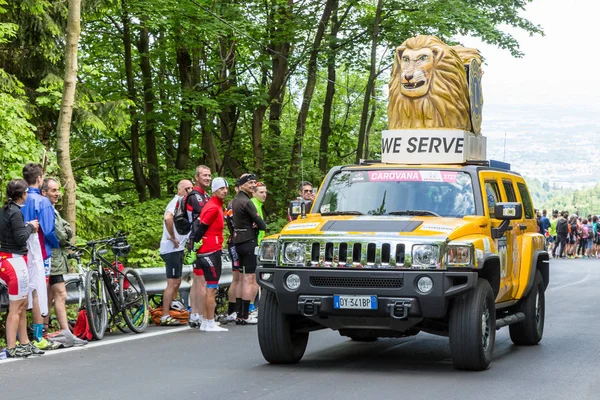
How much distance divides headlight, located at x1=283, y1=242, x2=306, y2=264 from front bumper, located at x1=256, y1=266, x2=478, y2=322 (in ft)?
0.33

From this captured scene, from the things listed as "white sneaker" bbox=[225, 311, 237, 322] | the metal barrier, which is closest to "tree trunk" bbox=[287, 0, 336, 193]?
the metal barrier

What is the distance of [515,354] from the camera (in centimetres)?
1145

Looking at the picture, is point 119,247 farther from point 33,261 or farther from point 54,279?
point 33,261

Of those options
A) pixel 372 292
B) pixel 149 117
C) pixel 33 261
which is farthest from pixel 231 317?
pixel 149 117

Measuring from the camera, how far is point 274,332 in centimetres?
1012

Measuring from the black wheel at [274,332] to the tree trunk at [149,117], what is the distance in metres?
19.2

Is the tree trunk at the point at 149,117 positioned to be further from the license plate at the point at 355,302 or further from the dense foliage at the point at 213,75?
the license plate at the point at 355,302

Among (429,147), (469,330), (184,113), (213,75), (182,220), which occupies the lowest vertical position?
(469,330)

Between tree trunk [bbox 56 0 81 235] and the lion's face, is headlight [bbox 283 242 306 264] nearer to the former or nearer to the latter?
the lion's face

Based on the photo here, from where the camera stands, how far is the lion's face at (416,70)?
1308 centimetres

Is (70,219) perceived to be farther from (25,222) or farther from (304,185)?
(25,222)

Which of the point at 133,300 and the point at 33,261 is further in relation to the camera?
the point at 133,300

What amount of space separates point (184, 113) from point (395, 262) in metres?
20.0

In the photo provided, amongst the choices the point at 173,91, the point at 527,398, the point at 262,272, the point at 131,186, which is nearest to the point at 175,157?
the point at 131,186
